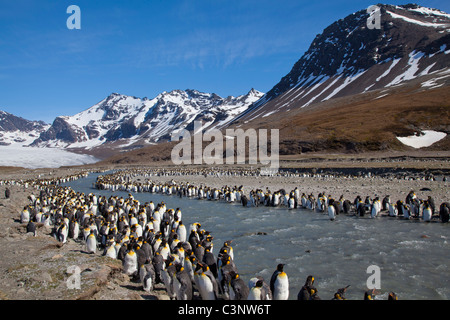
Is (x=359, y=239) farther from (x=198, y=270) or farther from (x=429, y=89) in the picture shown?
(x=429, y=89)

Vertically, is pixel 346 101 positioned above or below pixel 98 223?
above

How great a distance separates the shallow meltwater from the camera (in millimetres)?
8758

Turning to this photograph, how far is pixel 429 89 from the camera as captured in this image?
79000 millimetres

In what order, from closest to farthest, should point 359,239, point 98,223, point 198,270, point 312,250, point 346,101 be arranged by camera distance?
point 198,270
point 312,250
point 359,239
point 98,223
point 346,101

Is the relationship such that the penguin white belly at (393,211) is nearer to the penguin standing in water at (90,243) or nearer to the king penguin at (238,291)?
the king penguin at (238,291)

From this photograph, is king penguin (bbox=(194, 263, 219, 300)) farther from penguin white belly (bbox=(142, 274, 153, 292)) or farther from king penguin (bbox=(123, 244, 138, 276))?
king penguin (bbox=(123, 244, 138, 276))

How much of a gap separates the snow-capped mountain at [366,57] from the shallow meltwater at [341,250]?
363ft

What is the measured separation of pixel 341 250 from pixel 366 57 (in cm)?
15469

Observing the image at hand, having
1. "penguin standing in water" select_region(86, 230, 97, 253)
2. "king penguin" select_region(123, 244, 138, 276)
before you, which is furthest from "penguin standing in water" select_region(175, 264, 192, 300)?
"penguin standing in water" select_region(86, 230, 97, 253)

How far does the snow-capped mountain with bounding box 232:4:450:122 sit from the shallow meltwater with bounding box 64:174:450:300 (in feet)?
363

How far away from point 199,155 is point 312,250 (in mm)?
78429

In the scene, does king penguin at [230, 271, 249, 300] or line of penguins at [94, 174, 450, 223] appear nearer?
king penguin at [230, 271, 249, 300]

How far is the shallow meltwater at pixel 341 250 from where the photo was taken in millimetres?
8758

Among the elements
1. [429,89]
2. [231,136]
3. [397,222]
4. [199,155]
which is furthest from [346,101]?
[397,222]
